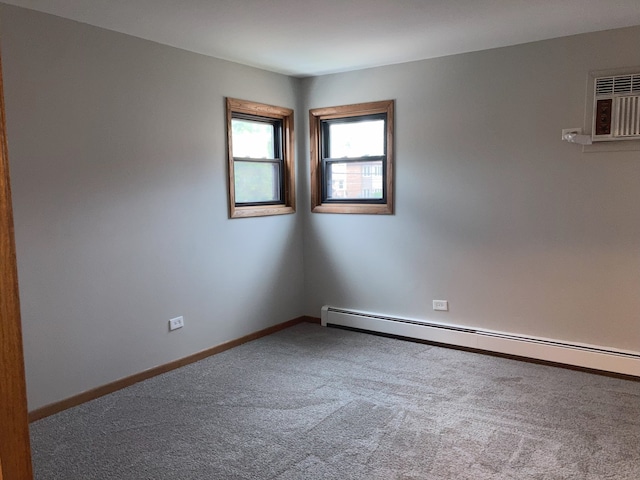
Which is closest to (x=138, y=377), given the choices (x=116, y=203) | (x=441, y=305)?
(x=116, y=203)

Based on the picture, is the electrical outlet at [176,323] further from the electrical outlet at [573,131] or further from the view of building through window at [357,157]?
the electrical outlet at [573,131]

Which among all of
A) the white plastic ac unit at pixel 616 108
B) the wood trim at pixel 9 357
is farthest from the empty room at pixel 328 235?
the wood trim at pixel 9 357

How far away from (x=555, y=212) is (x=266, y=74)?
2.84m

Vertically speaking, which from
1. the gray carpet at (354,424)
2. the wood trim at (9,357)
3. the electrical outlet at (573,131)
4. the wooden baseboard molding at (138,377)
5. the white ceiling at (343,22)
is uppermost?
Result: the white ceiling at (343,22)

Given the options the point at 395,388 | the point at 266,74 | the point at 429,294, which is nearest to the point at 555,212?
the point at 429,294

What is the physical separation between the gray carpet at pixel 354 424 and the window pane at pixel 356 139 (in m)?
2.01

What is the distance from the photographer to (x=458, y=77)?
429 centimetres

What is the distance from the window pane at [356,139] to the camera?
4895 millimetres

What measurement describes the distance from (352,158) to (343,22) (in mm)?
1774

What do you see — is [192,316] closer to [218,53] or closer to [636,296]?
[218,53]

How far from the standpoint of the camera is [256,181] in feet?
16.2

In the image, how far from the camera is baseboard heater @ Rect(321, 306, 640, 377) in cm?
376

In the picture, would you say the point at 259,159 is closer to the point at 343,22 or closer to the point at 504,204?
the point at 343,22

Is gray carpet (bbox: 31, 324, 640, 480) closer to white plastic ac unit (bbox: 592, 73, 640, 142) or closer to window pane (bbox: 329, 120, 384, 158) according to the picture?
white plastic ac unit (bbox: 592, 73, 640, 142)
